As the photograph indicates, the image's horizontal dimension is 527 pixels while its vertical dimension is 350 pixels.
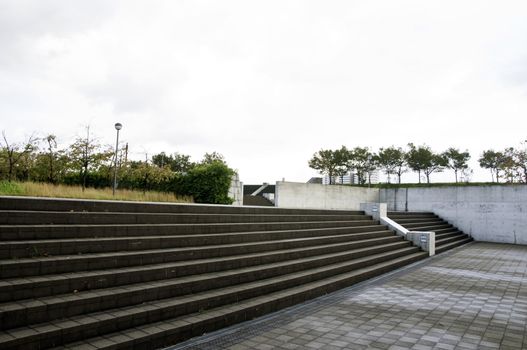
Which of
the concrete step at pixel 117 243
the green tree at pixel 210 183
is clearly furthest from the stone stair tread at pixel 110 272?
the green tree at pixel 210 183

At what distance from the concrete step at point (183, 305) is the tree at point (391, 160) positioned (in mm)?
41864

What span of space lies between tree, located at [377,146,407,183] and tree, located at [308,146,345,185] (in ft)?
Result: 19.0

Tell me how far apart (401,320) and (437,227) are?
15.8 metres

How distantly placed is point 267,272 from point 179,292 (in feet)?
7.06

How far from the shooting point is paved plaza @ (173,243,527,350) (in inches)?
192

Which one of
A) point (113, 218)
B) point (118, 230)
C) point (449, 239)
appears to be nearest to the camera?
point (118, 230)

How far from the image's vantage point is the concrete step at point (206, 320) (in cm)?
412

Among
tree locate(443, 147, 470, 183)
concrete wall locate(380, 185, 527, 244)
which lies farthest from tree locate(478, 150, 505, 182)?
concrete wall locate(380, 185, 527, 244)

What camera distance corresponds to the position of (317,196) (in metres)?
21.1

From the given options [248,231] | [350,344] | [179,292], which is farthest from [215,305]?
[248,231]

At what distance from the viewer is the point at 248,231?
28.9ft

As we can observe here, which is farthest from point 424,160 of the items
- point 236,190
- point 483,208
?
point 236,190

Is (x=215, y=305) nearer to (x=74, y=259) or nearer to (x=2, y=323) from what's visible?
(x=74, y=259)

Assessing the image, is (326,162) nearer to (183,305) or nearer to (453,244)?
(453,244)
